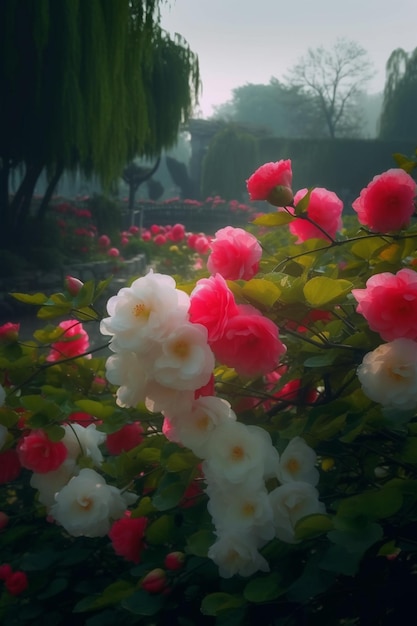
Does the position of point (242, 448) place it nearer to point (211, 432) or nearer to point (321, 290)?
point (211, 432)

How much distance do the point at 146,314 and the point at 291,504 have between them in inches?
14.2

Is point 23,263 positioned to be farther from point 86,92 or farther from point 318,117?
point 318,117

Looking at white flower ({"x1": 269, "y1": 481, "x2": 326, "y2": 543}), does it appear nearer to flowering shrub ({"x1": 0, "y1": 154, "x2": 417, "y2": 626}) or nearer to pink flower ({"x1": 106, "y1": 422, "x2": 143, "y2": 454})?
flowering shrub ({"x1": 0, "y1": 154, "x2": 417, "y2": 626})

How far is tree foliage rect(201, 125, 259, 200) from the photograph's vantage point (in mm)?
31219

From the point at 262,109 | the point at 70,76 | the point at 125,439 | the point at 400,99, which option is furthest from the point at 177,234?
the point at 262,109

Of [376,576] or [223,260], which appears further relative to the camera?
[223,260]

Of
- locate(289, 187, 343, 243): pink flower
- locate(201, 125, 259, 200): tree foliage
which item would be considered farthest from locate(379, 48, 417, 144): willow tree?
locate(289, 187, 343, 243): pink flower

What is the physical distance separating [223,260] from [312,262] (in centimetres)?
17

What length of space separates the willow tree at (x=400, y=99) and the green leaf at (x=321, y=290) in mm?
32224

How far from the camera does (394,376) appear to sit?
1.09 metres

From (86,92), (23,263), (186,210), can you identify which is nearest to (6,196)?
(23,263)

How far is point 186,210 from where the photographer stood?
2722cm

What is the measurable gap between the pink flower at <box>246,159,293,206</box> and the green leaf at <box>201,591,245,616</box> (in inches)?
28.8

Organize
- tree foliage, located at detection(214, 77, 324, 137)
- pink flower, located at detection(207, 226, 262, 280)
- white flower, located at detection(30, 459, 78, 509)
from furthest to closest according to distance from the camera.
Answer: tree foliage, located at detection(214, 77, 324, 137) < white flower, located at detection(30, 459, 78, 509) < pink flower, located at detection(207, 226, 262, 280)
